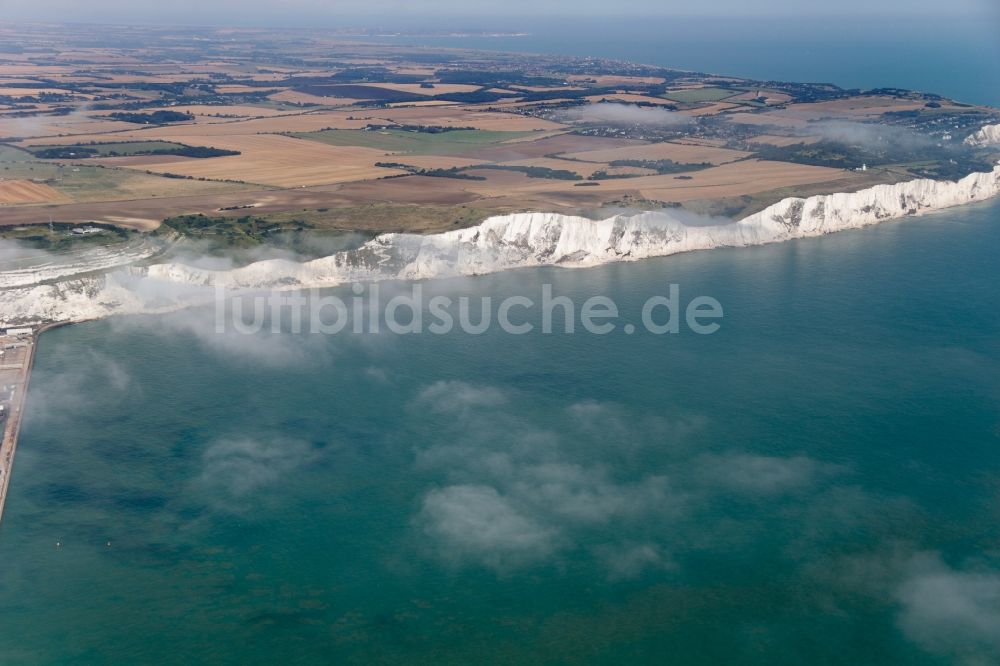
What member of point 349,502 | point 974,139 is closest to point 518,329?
point 349,502

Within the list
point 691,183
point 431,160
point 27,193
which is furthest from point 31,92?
point 691,183

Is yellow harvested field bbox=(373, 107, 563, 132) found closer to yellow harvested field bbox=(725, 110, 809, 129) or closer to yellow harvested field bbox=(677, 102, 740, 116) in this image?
yellow harvested field bbox=(677, 102, 740, 116)

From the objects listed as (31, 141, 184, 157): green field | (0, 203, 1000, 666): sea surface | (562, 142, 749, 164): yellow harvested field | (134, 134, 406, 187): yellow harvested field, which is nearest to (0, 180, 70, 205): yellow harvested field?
(134, 134, 406, 187): yellow harvested field

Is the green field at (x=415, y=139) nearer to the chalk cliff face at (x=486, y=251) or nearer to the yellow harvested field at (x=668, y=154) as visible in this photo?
the yellow harvested field at (x=668, y=154)

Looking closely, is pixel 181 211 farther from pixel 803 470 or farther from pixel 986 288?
pixel 986 288

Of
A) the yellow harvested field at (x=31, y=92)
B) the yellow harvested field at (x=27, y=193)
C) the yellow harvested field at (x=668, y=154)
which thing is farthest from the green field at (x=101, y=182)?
the yellow harvested field at (x=31, y=92)

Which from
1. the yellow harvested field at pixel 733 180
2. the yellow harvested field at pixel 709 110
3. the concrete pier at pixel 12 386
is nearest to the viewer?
the concrete pier at pixel 12 386
